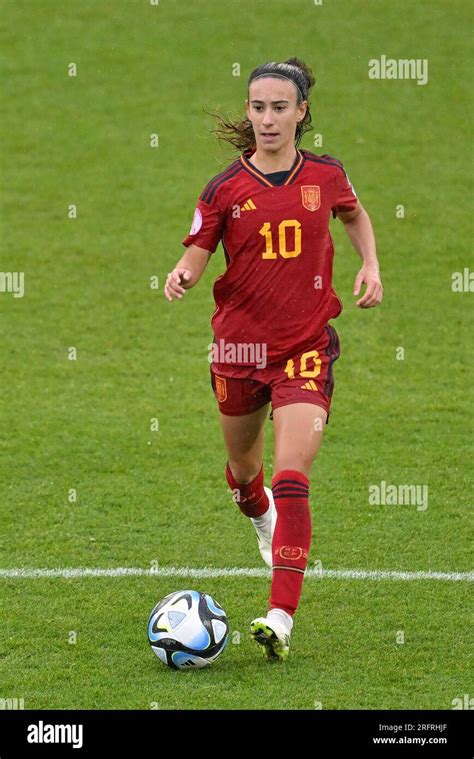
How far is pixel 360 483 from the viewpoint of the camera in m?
8.73

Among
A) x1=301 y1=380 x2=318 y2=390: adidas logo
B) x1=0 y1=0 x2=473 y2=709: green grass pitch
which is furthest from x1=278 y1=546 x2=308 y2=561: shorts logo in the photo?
x1=301 y1=380 x2=318 y2=390: adidas logo

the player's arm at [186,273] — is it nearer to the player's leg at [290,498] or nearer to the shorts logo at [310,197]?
the shorts logo at [310,197]

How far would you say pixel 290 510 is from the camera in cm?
597

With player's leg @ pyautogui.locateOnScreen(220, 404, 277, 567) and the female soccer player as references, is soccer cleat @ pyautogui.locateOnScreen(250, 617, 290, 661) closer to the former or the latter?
the female soccer player

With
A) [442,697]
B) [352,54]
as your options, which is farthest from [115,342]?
[352,54]

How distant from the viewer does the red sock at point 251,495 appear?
23.0 ft

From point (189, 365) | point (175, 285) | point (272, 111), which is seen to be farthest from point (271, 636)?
point (189, 365)

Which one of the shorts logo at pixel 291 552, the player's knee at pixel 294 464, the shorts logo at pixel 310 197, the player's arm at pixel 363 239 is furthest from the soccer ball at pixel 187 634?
the shorts logo at pixel 310 197

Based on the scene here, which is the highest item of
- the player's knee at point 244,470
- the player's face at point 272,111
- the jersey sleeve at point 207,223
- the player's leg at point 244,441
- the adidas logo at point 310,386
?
the player's face at point 272,111

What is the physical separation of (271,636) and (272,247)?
177 cm

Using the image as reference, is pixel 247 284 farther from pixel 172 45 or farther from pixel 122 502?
pixel 172 45

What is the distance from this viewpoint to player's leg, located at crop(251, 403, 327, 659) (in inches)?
234

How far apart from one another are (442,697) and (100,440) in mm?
4538

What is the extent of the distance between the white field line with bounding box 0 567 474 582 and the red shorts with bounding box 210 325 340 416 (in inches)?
42.2
